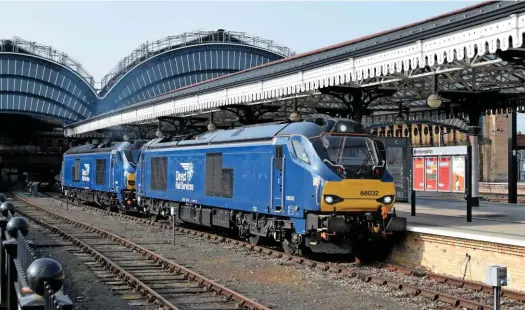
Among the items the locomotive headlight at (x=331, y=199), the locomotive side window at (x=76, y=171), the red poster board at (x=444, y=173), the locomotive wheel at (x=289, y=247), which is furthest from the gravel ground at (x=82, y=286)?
the locomotive side window at (x=76, y=171)

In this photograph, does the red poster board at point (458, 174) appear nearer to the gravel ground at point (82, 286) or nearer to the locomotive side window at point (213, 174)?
the locomotive side window at point (213, 174)

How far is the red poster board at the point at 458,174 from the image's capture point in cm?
2478

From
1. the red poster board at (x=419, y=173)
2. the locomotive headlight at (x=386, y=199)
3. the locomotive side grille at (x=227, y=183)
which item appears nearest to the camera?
the locomotive headlight at (x=386, y=199)

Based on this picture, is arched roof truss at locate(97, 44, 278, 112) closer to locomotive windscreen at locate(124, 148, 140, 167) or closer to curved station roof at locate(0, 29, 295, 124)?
curved station roof at locate(0, 29, 295, 124)

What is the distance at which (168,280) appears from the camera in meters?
12.9

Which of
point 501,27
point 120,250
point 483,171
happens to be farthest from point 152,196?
point 483,171

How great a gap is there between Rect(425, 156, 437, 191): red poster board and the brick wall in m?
12.3

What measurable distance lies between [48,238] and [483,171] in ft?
160

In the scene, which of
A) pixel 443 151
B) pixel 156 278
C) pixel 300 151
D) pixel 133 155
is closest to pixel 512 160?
pixel 443 151

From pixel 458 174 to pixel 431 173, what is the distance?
2.09 metres

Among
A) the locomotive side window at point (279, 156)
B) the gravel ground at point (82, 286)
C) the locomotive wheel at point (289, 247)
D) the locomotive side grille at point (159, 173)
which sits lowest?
the gravel ground at point (82, 286)

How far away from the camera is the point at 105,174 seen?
3166 centimetres

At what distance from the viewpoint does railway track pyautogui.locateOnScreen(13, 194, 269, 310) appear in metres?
10.8

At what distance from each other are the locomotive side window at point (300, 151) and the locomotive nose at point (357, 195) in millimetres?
949
